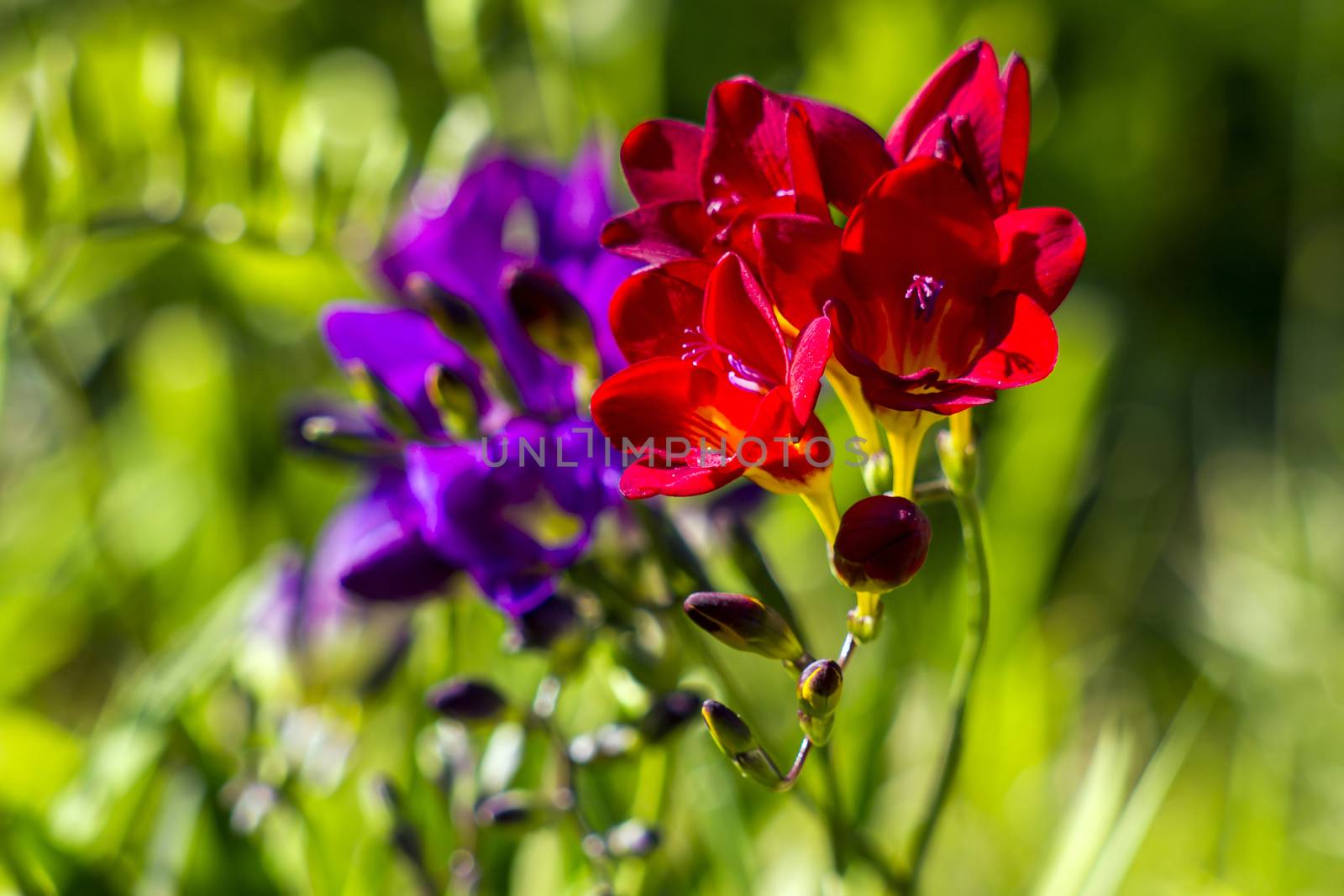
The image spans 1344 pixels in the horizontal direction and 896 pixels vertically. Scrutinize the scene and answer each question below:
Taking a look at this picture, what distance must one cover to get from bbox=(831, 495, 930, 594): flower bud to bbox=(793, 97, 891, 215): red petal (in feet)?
0.31

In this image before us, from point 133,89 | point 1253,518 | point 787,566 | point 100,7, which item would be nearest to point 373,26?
point 100,7

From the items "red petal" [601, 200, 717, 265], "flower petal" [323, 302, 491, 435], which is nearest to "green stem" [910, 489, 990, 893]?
"red petal" [601, 200, 717, 265]

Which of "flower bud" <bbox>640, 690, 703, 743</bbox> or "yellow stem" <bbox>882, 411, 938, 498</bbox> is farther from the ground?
"yellow stem" <bbox>882, 411, 938, 498</bbox>

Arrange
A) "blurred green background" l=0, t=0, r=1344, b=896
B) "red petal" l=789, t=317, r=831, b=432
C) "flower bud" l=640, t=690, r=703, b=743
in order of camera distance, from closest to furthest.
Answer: "red petal" l=789, t=317, r=831, b=432 < "flower bud" l=640, t=690, r=703, b=743 < "blurred green background" l=0, t=0, r=1344, b=896

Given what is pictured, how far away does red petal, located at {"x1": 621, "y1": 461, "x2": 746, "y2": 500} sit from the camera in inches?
11.1

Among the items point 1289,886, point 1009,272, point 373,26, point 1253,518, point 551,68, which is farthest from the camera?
point 373,26

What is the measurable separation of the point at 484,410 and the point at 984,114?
0.21m

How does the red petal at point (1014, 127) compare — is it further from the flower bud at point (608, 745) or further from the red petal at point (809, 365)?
the flower bud at point (608, 745)

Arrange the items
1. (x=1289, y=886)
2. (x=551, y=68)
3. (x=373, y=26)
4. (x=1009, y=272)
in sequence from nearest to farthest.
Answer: (x=1009, y=272), (x=1289, y=886), (x=551, y=68), (x=373, y=26)

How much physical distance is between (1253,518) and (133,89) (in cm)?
95

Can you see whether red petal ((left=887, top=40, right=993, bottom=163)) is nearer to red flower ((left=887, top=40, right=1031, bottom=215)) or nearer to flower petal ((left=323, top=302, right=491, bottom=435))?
red flower ((left=887, top=40, right=1031, bottom=215))

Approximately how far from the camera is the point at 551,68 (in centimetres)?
74

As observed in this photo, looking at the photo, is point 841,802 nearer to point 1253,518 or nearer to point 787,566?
point 787,566

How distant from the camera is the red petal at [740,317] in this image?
0.30 m
